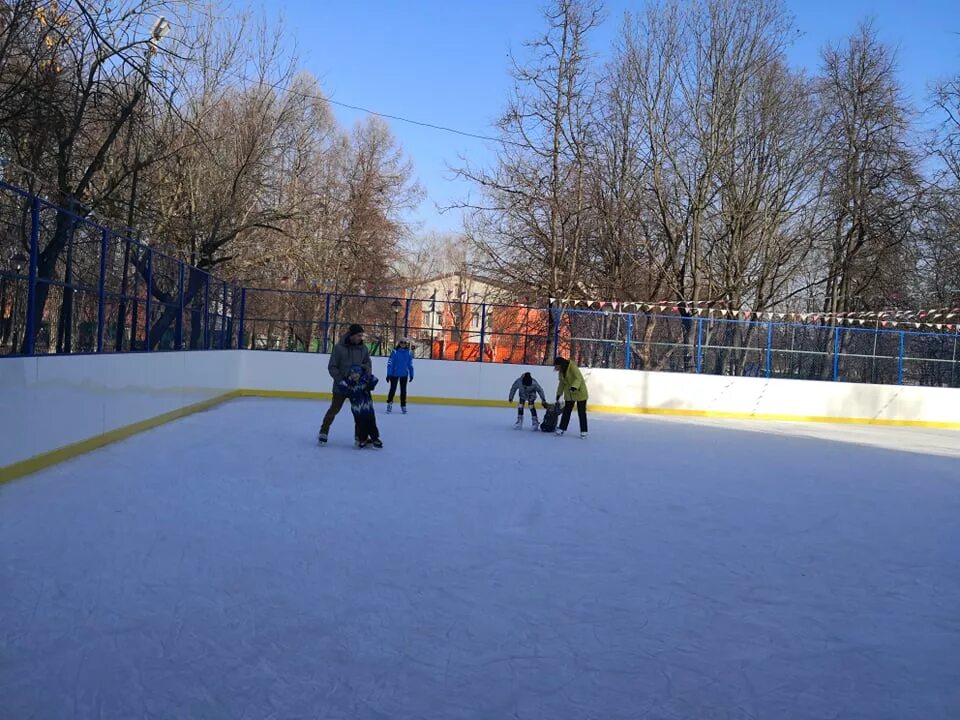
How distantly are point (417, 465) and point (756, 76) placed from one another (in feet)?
81.1

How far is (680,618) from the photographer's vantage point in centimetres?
Answer: 473

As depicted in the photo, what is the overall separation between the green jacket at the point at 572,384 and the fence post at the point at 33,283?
8304 mm

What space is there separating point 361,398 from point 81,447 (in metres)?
3.35

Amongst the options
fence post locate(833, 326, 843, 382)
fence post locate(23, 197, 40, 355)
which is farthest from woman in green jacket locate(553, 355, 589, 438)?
fence post locate(833, 326, 843, 382)

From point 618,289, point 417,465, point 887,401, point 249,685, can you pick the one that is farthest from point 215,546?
point 618,289

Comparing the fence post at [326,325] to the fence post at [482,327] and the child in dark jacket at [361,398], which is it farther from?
the child in dark jacket at [361,398]

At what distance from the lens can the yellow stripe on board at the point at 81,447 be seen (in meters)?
8.05

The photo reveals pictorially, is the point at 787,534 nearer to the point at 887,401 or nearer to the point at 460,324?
the point at 460,324

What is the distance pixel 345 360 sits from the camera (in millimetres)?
11484

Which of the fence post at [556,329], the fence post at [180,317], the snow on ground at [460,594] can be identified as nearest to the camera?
the snow on ground at [460,594]

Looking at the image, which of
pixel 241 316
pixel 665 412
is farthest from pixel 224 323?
pixel 665 412

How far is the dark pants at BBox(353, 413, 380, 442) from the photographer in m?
11.4

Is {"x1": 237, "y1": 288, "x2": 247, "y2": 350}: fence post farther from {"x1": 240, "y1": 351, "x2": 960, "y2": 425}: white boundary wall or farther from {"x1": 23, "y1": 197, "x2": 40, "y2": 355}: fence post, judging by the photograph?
{"x1": 23, "y1": 197, "x2": 40, "y2": 355}: fence post

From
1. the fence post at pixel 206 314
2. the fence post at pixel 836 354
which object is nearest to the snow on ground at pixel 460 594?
the fence post at pixel 206 314
